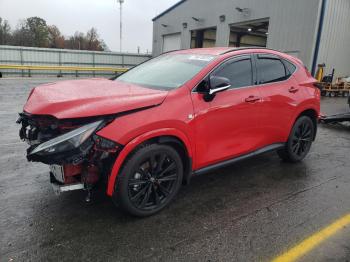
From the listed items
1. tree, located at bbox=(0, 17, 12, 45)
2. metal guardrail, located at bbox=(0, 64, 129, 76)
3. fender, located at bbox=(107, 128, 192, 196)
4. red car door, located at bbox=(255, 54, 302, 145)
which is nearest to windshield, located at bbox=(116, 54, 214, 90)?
fender, located at bbox=(107, 128, 192, 196)

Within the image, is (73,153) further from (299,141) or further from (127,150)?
(299,141)

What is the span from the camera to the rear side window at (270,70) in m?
4.15

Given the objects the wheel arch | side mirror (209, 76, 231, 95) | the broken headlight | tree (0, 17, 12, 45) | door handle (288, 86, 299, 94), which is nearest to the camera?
the broken headlight

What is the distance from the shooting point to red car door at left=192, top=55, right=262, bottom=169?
3.35m

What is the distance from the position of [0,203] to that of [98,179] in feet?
4.22

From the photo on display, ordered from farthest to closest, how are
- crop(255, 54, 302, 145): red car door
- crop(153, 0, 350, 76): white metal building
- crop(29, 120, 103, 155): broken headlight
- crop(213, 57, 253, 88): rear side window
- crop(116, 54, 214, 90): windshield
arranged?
crop(153, 0, 350, 76): white metal building < crop(255, 54, 302, 145): red car door < crop(213, 57, 253, 88): rear side window < crop(116, 54, 214, 90): windshield < crop(29, 120, 103, 155): broken headlight

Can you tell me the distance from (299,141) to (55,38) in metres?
62.9

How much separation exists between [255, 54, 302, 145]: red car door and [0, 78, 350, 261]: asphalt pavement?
2.24 feet

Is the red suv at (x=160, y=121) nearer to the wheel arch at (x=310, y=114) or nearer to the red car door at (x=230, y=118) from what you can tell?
the red car door at (x=230, y=118)

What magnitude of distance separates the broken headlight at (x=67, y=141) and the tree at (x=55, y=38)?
59591mm

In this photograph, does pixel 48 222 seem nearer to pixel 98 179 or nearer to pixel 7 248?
pixel 7 248

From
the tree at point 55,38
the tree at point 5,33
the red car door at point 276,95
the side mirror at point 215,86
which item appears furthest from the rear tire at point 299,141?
the tree at point 55,38

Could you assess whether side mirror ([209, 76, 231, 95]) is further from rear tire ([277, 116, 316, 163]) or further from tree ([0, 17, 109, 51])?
tree ([0, 17, 109, 51])

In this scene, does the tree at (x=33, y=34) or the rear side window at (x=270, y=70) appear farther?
the tree at (x=33, y=34)
